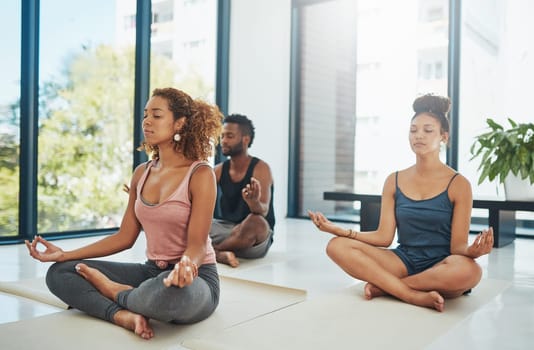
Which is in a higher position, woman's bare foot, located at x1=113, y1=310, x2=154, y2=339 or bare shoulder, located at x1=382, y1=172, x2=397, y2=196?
bare shoulder, located at x1=382, y1=172, x2=397, y2=196

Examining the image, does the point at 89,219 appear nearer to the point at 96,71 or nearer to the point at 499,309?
the point at 96,71

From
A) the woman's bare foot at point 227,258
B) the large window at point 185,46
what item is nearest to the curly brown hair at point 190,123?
the woman's bare foot at point 227,258

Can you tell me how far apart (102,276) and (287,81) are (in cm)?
442

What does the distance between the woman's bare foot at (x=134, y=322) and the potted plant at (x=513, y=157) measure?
310 centimetres

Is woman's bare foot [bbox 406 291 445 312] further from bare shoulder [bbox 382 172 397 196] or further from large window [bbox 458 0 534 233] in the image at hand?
large window [bbox 458 0 534 233]

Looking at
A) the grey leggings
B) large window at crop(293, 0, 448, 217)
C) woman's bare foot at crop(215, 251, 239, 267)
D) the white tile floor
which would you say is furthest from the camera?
large window at crop(293, 0, 448, 217)

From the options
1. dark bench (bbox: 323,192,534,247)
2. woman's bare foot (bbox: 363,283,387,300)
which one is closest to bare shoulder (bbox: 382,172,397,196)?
woman's bare foot (bbox: 363,283,387,300)

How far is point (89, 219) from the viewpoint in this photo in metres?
4.53

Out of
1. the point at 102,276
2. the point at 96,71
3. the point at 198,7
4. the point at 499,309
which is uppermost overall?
the point at 198,7

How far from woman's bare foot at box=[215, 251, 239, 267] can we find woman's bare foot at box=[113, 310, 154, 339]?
1.29 meters

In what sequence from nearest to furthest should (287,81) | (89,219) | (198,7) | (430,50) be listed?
(89,219) < (430,50) < (198,7) < (287,81)

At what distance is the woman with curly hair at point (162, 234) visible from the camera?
1.90 meters

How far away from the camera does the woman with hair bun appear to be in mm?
2250

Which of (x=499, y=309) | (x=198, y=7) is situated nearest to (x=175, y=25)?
(x=198, y=7)
